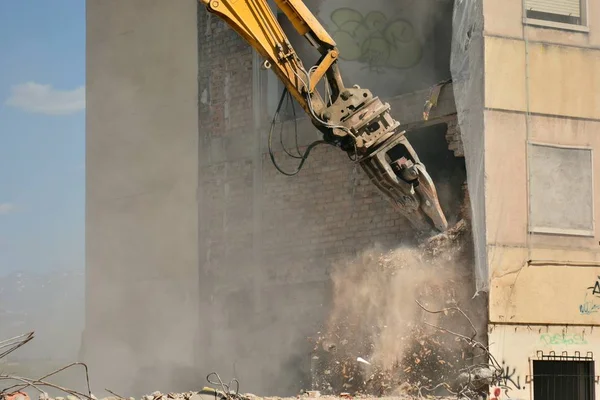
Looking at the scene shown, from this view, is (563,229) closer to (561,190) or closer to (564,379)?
(561,190)

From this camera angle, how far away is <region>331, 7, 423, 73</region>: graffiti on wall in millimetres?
17281


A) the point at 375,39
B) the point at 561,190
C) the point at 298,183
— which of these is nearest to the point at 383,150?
the point at 561,190

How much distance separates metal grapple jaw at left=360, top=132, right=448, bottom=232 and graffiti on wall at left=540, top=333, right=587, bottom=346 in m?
1.95

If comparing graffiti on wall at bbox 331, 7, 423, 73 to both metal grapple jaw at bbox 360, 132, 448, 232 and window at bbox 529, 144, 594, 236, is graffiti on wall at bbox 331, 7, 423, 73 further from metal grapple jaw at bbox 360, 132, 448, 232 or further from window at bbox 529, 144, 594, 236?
window at bbox 529, 144, 594, 236

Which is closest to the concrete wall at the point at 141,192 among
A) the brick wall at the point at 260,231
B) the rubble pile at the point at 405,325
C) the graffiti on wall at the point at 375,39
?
the brick wall at the point at 260,231

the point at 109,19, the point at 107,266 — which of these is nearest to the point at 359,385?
the point at 107,266

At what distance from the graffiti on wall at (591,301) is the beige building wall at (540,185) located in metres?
0.01

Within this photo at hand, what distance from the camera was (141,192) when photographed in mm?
20312

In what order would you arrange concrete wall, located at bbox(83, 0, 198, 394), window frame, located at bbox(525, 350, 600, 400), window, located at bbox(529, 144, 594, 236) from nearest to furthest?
window frame, located at bbox(525, 350, 600, 400) < window, located at bbox(529, 144, 594, 236) < concrete wall, located at bbox(83, 0, 198, 394)

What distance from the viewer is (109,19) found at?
68.9ft

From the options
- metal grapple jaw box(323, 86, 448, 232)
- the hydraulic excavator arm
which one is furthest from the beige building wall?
the hydraulic excavator arm

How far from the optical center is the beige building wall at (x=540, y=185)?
15391mm

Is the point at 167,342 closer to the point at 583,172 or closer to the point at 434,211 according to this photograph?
the point at 434,211

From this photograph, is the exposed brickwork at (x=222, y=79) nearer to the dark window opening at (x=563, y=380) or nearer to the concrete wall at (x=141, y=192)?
the concrete wall at (x=141, y=192)
